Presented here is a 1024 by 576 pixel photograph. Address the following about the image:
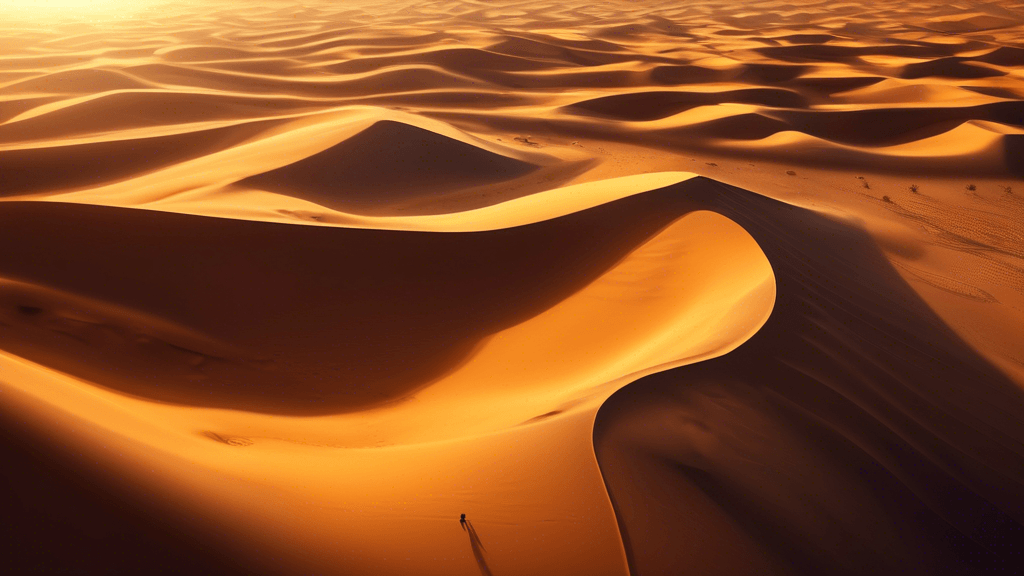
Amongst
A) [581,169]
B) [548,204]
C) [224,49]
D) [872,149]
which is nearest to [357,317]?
[548,204]

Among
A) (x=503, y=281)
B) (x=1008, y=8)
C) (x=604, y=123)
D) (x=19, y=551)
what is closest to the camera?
(x=19, y=551)

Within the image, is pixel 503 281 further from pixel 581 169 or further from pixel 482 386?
pixel 581 169

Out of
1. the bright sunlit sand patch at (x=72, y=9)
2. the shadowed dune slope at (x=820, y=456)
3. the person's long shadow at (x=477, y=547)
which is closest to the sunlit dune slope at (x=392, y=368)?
the person's long shadow at (x=477, y=547)

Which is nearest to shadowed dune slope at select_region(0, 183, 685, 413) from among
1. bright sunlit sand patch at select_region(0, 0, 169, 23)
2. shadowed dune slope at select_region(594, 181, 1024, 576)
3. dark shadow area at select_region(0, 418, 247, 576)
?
dark shadow area at select_region(0, 418, 247, 576)

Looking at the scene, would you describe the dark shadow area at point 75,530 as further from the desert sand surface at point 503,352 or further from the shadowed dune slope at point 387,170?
the shadowed dune slope at point 387,170

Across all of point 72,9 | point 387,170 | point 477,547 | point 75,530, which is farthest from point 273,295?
point 72,9
